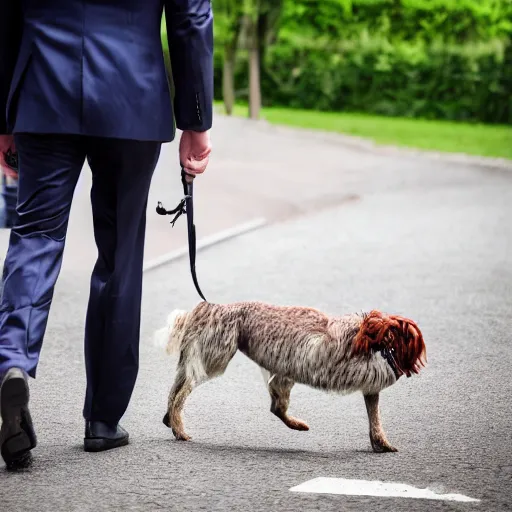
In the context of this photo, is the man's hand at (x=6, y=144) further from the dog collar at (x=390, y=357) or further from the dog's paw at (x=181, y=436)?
the dog collar at (x=390, y=357)

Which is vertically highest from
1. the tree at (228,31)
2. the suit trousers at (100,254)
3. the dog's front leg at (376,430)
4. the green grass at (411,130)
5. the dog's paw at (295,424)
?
the suit trousers at (100,254)

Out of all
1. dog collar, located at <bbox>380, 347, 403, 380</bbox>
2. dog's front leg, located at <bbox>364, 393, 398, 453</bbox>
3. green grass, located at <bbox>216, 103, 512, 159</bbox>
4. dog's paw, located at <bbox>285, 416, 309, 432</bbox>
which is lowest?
green grass, located at <bbox>216, 103, 512, 159</bbox>

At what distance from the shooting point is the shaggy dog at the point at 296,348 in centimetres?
496

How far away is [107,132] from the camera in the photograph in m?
4.64

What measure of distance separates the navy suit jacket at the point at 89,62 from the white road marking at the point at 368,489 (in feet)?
4.32

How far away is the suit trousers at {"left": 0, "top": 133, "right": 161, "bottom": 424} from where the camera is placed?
→ 463 centimetres

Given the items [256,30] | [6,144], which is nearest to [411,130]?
[256,30]

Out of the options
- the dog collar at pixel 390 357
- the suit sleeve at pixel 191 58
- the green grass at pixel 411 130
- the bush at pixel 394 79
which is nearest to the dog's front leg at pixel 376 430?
the dog collar at pixel 390 357

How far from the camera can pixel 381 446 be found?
504cm

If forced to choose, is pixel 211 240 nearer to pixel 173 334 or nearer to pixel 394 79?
pixel 173 334

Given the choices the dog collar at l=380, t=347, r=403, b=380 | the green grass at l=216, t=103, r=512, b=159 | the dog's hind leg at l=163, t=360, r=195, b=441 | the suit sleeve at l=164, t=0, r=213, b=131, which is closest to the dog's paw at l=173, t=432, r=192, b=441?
the dog's hind leg at l=163, t=360, r=195, b=441

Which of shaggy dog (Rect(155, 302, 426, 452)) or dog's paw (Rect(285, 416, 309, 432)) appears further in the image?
dog's paw (Rect(285, 416, 309, 432))

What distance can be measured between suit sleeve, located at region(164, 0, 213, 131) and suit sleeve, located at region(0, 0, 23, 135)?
1.69 feet

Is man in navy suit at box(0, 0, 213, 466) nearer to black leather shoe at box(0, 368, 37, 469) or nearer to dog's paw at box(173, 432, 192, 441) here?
black leather shoe at box(0, 368, 37, 469)
